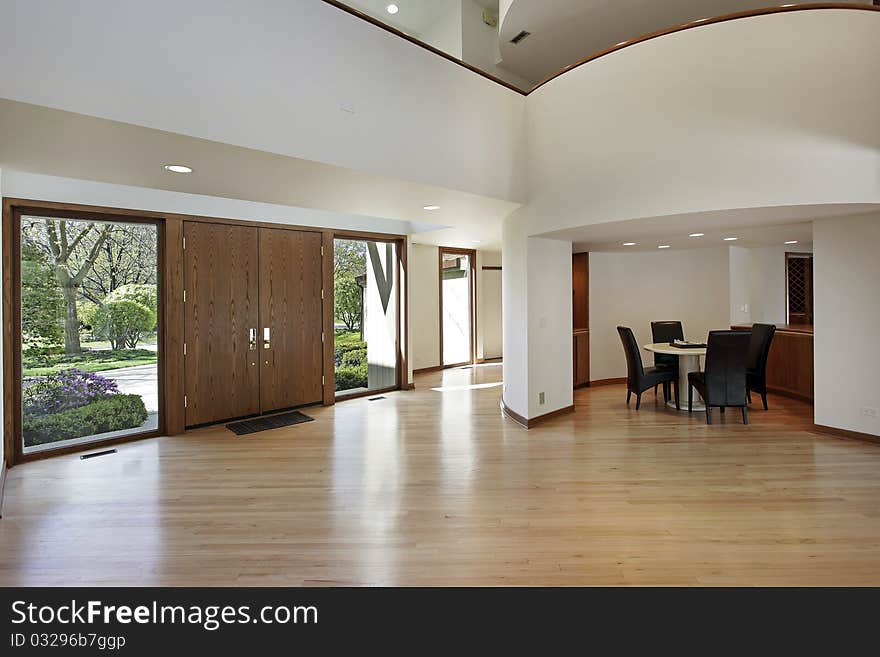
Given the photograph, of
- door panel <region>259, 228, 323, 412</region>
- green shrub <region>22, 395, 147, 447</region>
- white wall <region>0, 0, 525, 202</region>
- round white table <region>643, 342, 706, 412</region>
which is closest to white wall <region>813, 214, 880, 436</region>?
round white table <region>643, 342, 706, 412</region>

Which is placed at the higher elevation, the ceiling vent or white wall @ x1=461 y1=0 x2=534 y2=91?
white wall @ x1=461 y1=0 x2=534 y2=91

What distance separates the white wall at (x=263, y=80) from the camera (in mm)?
2545

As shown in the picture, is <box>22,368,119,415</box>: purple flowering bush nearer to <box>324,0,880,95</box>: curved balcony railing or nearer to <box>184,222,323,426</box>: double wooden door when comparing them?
<box>184,222,323,426</box>: double wooden door

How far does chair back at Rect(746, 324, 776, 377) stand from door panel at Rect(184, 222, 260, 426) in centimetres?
624

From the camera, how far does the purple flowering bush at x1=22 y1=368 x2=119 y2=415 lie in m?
4.55

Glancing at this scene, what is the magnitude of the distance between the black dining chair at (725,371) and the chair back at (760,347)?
0.75 metres

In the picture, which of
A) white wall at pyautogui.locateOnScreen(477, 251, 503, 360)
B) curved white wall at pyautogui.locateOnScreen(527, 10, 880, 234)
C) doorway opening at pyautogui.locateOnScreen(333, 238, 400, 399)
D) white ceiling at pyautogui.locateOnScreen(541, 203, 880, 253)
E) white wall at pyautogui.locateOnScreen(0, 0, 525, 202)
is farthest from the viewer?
white wall at pyautogui.locateOnScreen(477, 251, 503, 360)

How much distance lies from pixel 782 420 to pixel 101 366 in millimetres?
7495

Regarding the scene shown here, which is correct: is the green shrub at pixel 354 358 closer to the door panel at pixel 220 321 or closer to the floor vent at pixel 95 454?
the door panel at pixel 220 321

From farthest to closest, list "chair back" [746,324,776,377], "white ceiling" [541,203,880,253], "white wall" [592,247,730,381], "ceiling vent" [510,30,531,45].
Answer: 1. "white wall" [592,247,730,381]
2. "ceiling vent" [510,30,531,45]
3. "chair back" [746,324,776,377]
4. "white ceiling" [541,203,880,253]

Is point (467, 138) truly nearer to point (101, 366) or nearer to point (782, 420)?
point (101, 366)

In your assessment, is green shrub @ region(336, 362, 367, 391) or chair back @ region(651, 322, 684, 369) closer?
Answer: green shrub @ region(336, 362, 367, 391)

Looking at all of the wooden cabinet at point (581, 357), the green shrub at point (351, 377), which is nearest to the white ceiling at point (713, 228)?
the wooden cabinet at point (581, 357)
